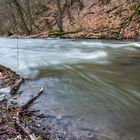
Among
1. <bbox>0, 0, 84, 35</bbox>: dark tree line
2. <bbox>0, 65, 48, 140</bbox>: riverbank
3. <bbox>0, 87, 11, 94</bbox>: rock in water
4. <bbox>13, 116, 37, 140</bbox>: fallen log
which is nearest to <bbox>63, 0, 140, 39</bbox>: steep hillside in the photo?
<bbox>0, 0, 84, 35</bbox>: dark tree line

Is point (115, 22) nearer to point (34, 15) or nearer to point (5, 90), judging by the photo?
point (5, 90)

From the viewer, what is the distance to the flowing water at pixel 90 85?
600 centimetres

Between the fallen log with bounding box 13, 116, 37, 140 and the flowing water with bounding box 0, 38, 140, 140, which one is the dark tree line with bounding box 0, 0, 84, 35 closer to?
the flowing water with bounding box 0, 38, 140, 140

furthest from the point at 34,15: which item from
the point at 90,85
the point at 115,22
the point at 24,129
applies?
the point at 24,129

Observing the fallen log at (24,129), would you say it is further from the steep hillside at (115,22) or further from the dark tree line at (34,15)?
the dark tree line at (34,15)

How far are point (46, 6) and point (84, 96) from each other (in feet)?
103

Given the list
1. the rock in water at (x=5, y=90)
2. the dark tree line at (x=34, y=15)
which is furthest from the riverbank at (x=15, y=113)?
the dark tree line at (x=34, y=15)

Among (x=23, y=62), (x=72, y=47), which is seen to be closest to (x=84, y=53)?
(x=72, y=47)

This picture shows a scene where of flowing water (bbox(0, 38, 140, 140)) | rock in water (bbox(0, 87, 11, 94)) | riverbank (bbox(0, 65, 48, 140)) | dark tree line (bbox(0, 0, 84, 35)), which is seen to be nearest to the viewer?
riverbank (bbox(0, 65, 48, 140))

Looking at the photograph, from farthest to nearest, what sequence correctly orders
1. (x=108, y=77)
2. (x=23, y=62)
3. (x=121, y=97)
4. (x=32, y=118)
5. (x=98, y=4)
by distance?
(x=98, y=4)
(x=23, y=62)
(x=108, y=77)
(x=121, y=97)
(x=32, y=118)

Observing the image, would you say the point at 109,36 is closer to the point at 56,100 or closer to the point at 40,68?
the point at 40,68

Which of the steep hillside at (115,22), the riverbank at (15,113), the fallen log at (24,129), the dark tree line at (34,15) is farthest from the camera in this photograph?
the dark tree line at (34,15)

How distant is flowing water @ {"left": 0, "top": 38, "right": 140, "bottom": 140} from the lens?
19.7 feet

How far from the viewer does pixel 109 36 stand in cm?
1664
